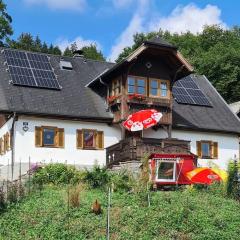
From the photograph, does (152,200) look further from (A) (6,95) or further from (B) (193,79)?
(B) (193,79)

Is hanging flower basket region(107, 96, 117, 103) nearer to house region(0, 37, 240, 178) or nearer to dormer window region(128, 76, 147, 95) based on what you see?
house region(0, 37, 240, 178)

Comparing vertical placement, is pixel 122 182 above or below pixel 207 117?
below

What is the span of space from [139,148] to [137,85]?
13.0ft

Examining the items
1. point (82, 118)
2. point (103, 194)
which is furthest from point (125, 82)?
point (103, 194)

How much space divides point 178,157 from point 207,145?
31.4ft

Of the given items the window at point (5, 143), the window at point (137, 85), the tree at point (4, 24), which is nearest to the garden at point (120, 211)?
the window at point (5, 143)

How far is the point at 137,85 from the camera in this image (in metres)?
32.0

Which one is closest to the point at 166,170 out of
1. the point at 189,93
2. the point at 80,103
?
the point at 80,103

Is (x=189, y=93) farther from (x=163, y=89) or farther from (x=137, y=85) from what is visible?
(x=137, y=85)

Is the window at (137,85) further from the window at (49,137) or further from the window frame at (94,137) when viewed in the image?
the window at (49,137)

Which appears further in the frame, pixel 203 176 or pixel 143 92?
pixel 143 92

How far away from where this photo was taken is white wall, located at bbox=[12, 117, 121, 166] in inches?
1187

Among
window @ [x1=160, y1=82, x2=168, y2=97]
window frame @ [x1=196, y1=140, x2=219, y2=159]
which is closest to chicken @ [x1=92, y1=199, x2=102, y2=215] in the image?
window @ [x1=160, y1=82, x2=168, y2=97]

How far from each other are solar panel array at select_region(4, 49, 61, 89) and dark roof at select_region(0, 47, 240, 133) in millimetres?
379
